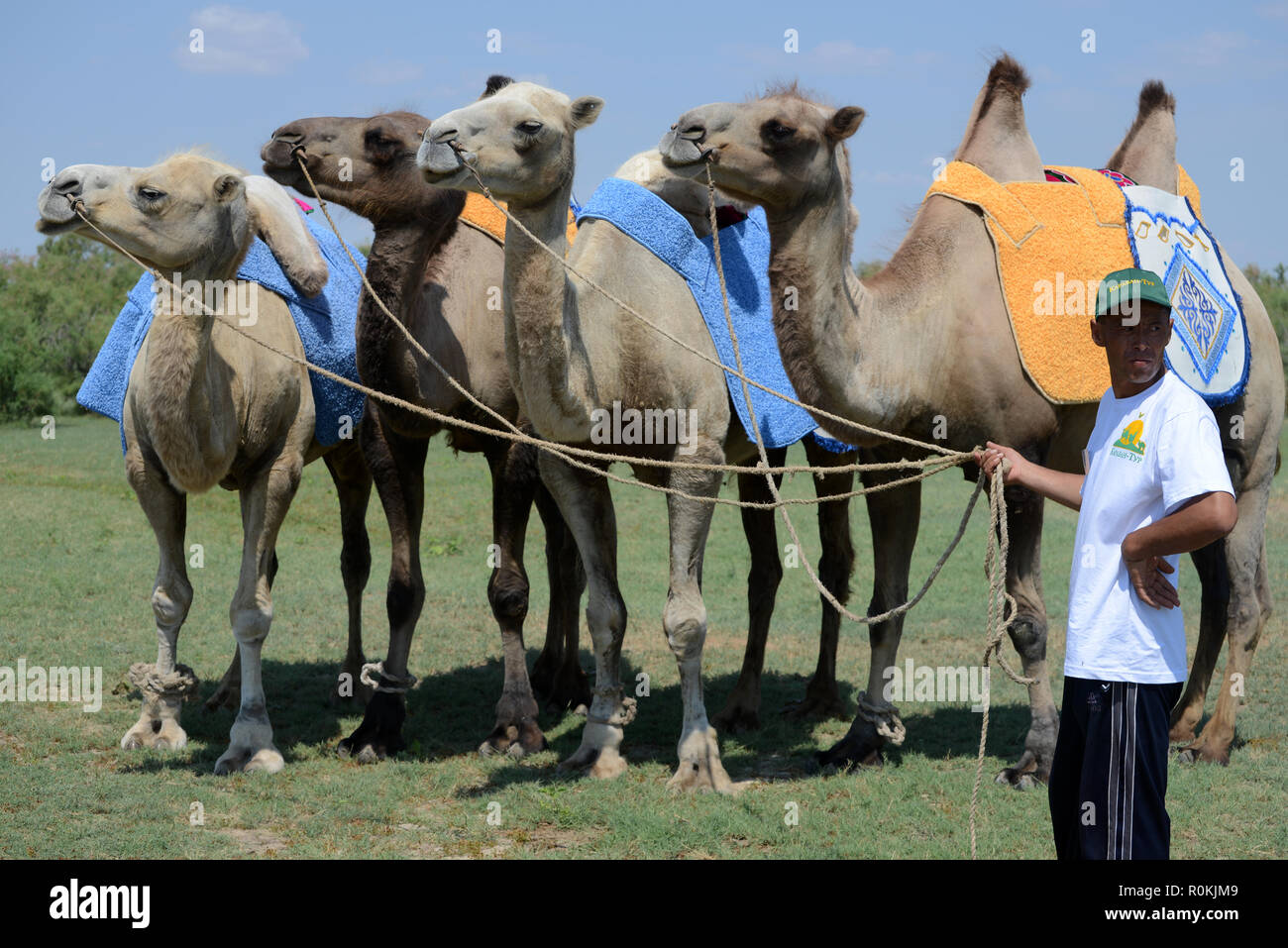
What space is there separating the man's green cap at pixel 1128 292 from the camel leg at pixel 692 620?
107 inches

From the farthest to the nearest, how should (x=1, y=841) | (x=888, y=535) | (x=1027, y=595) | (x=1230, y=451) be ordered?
(x=1230, y=451)
(x=888, y=535)
(x=1027, y=595)
(x=1, y=841)

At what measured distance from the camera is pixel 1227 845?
5371 millimetres

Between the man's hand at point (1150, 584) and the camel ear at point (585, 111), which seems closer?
the man's hand at point (1150, 584)

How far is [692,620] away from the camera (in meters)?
6.21

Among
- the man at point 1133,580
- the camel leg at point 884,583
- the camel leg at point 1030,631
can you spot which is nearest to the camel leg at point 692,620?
the camel leg at point 884,583

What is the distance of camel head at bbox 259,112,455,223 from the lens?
21.7ft

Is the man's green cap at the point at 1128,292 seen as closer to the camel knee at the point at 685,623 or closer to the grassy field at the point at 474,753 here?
the grassy field at the point at 474,753

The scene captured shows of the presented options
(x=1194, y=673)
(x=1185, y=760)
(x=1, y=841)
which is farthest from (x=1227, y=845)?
(x=1, y=841)

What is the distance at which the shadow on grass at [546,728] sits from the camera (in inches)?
265

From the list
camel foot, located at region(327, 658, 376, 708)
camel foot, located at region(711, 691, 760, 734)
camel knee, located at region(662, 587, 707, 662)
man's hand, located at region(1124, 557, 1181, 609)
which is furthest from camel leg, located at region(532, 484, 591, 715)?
man's hand, located at region(1124, 557, 1181, 609)

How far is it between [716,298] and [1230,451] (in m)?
3.06

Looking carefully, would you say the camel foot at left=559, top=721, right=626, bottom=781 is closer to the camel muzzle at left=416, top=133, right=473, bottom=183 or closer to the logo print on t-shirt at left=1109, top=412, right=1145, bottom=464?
the camel muzzle at left=416, top=133, right=473, bottom=183

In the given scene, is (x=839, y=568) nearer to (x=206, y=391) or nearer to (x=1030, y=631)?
(x=1030, y=631)
